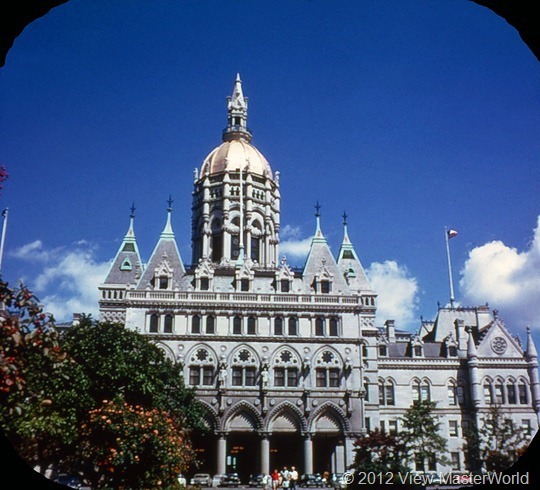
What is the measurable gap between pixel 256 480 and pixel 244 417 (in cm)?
530

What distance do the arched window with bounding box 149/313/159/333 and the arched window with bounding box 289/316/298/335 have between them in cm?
1156

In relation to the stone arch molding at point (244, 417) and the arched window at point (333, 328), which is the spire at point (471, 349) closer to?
the arched window at point (333, 328)

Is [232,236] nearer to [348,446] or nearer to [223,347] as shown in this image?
[223,347]

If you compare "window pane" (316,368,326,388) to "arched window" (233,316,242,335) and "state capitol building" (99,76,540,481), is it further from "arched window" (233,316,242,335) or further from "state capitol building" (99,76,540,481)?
"arched window" (233,316,242,335)

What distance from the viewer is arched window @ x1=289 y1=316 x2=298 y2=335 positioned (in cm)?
5128

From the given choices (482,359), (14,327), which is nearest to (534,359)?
(482,359)

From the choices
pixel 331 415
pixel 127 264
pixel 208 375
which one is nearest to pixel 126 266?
pixel 127 264

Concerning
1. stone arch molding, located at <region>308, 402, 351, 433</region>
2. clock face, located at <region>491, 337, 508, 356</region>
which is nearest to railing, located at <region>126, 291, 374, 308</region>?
stone arch molding, located at <region>308, 402, 351, 433</region>

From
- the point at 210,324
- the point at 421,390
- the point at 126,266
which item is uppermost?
the point at 126,266

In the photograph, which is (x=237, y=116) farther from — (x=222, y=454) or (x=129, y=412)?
(x=129, y=412)

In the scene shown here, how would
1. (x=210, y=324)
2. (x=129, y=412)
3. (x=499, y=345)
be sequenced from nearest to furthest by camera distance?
1. (x=129, y=412)
2. (x=210, y=324)
3. (x=499, y=345)

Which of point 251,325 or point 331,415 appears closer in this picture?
point 331,415

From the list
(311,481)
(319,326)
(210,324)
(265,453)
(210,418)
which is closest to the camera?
(311,481)

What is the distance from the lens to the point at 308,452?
157 feet
